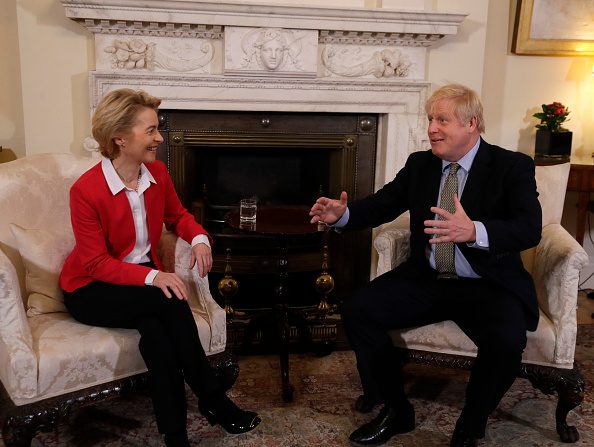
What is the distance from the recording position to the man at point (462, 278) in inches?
87.2

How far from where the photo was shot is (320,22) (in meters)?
3.26

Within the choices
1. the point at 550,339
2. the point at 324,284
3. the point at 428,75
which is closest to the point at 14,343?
the point at 324,284

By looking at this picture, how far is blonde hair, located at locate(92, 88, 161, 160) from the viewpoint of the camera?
2.25 m

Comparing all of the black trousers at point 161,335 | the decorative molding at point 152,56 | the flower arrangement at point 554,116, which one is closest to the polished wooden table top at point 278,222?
the black trousers at point 161,335

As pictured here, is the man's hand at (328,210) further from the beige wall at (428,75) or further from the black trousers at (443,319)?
the beige wall at (428,75)

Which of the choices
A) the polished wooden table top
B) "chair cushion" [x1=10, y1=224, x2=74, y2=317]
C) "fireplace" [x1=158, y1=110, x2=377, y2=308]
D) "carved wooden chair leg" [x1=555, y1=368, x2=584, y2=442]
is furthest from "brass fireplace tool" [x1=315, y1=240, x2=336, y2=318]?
"chair cushion" [x1=10, y1=224, x2=74, y2=317]

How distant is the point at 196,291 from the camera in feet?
8.05

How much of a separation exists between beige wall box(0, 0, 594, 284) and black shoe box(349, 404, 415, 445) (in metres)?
1.82

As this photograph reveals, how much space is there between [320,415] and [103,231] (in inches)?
41.5

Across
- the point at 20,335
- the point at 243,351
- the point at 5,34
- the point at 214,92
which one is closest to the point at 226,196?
the point at 214,92

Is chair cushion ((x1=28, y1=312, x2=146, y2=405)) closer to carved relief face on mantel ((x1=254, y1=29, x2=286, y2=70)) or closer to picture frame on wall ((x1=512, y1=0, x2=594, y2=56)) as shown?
carved relief face on mantel ((x1=254, y1=29, x2=286, y2=70))

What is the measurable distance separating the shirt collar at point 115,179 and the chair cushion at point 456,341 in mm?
997

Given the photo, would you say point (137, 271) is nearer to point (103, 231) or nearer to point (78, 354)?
point (103, 231)

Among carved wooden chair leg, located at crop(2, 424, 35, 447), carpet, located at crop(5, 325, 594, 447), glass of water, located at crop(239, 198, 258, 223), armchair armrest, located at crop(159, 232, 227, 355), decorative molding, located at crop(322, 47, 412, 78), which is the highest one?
decorative molding, located at crop(322, 47, 412, 78)
